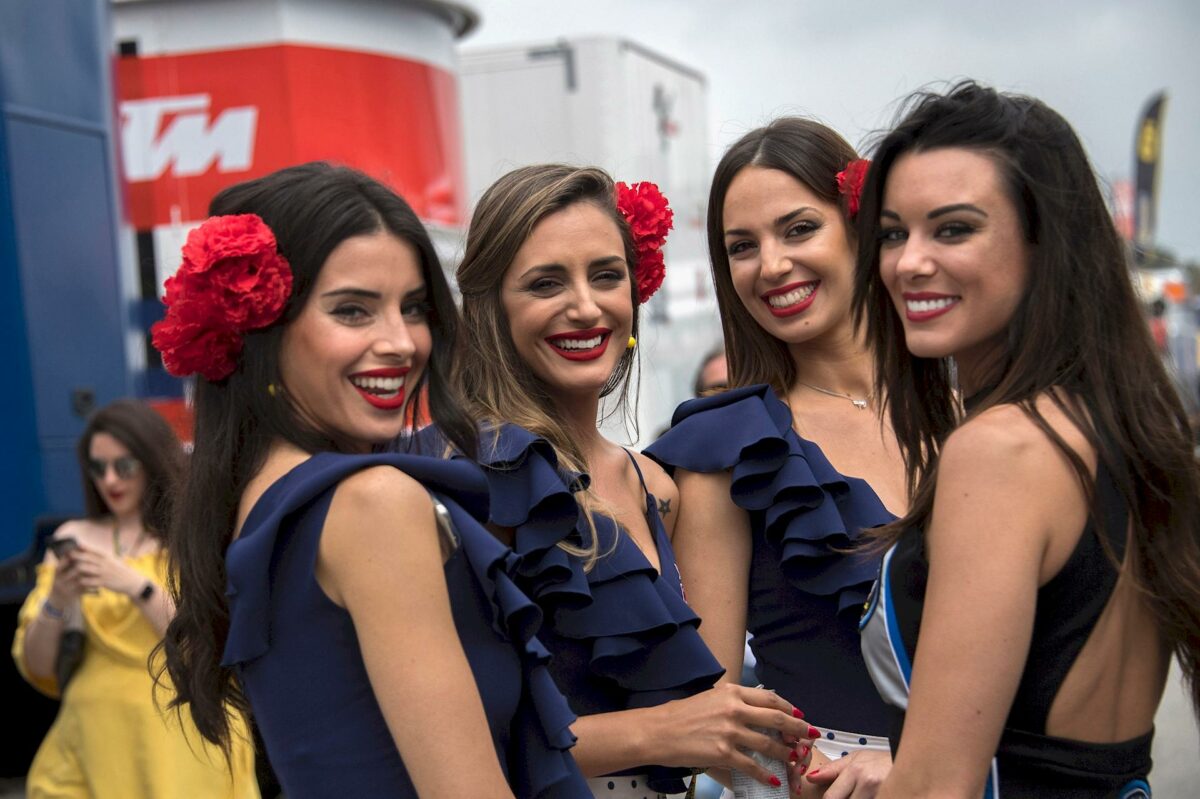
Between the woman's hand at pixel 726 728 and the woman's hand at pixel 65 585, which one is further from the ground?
the woman's hand at pixel 726 728

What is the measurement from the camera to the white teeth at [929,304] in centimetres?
212

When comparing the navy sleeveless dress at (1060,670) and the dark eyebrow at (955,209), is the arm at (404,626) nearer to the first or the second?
the navy sleeveless dress at (1060,670)

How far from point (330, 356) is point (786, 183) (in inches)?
50.9

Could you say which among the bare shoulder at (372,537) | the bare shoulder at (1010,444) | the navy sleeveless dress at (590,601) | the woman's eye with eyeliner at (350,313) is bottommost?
the navy sleeveless dress at (590,601)

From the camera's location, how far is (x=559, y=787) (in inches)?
87.5

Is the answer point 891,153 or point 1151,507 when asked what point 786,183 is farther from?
point 1151,507

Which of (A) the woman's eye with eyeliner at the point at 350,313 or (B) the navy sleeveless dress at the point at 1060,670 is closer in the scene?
(B) the navy sleeveless dress at the point at 1060,670

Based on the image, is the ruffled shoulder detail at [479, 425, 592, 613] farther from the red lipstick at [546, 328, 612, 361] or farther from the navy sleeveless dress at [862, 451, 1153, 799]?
the navy sleeveless dress at [862, 451, 1153, 799]

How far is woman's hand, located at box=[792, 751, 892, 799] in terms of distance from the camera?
238 centimetres

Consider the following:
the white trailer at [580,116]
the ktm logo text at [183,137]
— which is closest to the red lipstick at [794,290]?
the ktm logo text at [183,137]

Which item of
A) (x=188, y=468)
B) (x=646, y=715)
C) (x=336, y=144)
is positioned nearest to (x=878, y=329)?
(x=646, y=715)

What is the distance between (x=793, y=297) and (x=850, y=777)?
111cm

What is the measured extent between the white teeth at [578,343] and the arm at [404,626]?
0.93m

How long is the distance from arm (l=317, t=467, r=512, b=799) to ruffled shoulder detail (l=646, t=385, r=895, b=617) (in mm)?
1038
